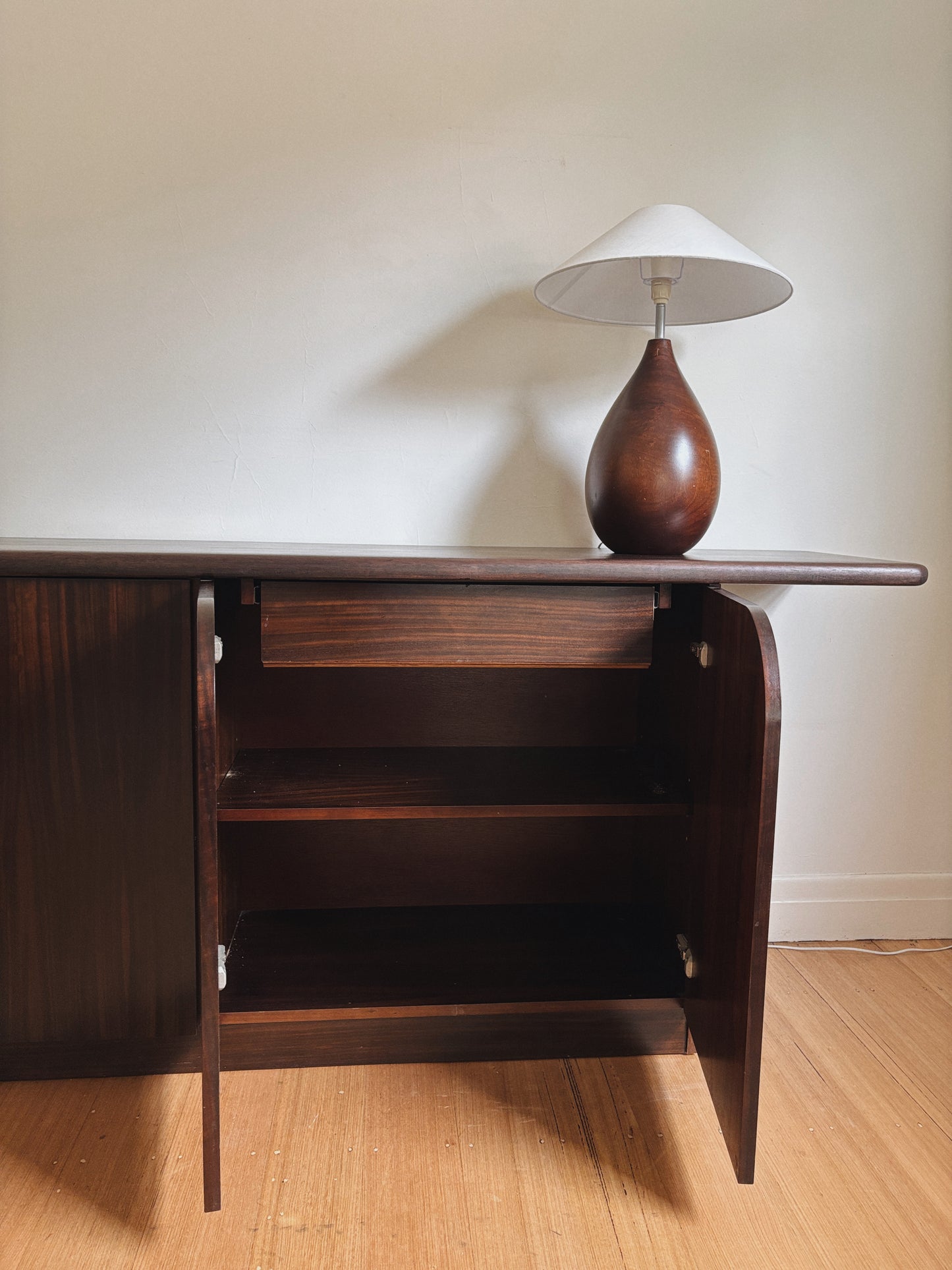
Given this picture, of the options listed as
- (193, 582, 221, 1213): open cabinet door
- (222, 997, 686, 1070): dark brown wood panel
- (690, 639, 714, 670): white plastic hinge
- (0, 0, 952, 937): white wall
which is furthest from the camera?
(0, 0, 952, 937): white wall

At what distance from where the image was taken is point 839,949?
159 centimetres

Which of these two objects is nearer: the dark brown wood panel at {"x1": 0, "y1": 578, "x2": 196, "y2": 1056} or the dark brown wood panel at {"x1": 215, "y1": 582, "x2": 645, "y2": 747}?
the dark brown wood panel at {"x1": 0, "y1": 578, "x2": 196, "y2": 1056}

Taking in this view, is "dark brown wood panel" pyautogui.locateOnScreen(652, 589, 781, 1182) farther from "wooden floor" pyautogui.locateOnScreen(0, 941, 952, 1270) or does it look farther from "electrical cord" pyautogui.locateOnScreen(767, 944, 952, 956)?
"electrical cord" pyautogui.locateOnScreen(767, 944, 952, 956)

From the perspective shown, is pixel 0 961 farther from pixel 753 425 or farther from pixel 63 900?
pixel 753 425

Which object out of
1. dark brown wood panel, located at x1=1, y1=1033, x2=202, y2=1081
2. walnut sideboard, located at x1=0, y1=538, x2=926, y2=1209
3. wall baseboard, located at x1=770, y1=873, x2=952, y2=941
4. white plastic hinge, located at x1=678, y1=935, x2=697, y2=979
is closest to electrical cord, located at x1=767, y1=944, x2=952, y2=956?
wall baseboard, located at x1=770, y1=873, x2=952, y2=941

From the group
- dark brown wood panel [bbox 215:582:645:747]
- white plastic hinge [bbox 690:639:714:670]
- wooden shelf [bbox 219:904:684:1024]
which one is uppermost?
white plastic hinge [bbox 690:639:714:670]

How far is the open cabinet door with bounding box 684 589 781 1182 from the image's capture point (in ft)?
2.94

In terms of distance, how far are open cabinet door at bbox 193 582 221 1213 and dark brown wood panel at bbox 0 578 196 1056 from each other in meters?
0.21

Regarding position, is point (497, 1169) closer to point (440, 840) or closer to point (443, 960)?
point (443, 960)

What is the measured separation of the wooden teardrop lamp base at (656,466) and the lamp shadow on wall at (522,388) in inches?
9.1

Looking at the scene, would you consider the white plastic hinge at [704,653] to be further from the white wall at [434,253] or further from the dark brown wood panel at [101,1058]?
the dark brown wood panel at [101,1058]

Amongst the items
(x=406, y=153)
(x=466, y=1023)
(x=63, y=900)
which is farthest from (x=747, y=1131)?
(x=406, y=153)

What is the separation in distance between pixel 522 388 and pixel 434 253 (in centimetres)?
27

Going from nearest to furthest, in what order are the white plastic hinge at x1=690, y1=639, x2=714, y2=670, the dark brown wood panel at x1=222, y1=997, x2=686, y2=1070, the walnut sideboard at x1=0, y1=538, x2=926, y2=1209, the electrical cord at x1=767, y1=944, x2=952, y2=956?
the walnut sideboard at x1=0, y1=538, x2=926, y2=1209
the white plastic hinge at x1=690, y1=639, x2=714, y2=670
the dark brown wood panel at x1=222, y1=997, x2=686, y2=1070
the electrical cord at x1=767, y1=944, x2=952, y2=956
